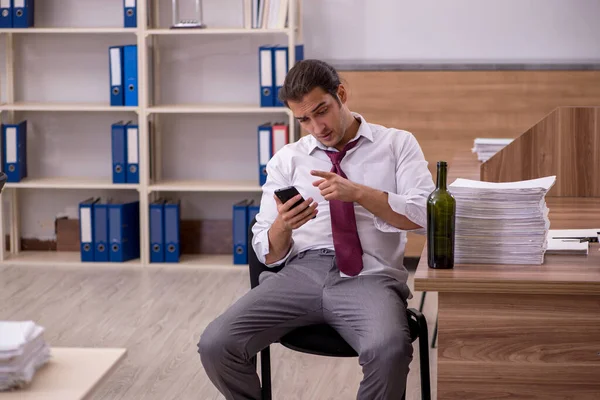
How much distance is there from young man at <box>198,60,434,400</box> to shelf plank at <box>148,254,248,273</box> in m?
2.45

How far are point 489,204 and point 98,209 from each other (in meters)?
3.44

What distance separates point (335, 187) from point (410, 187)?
295 mm

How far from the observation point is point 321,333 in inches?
91.1

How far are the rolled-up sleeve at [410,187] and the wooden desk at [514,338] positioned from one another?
452 mm

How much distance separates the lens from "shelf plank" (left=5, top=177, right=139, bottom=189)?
5070mm

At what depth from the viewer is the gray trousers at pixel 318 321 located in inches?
84.8

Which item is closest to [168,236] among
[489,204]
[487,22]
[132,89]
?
[132,89]

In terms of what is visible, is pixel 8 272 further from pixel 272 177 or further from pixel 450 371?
pixel 450 371

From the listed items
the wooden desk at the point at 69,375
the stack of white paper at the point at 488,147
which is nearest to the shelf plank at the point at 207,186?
the stack of white paper at the point at 488,147

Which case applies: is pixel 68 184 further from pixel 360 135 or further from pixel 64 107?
pixel 360 135

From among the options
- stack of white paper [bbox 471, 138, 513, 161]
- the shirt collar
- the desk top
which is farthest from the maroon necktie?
stack of white paper [bbox 471, 138, 513, 161]

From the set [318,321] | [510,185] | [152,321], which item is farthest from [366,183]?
[152,321]

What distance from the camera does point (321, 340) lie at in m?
2.28

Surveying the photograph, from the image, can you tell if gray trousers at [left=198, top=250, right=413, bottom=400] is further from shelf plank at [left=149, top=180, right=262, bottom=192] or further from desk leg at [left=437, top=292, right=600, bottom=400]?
shelf plank at [left=149, top=180, right=262, bottom=192]
